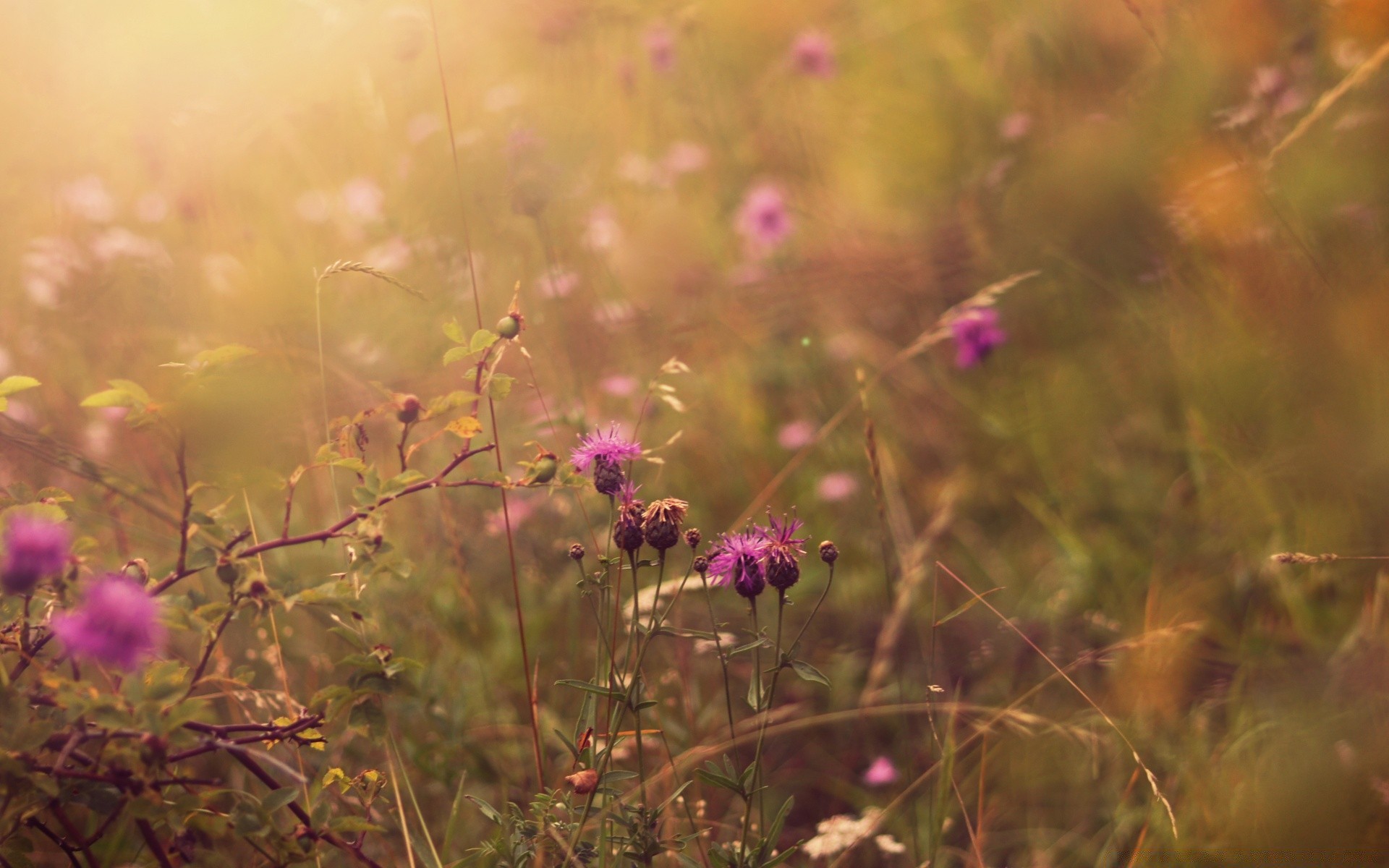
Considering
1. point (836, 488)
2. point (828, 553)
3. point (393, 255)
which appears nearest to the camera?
point (828, 553)

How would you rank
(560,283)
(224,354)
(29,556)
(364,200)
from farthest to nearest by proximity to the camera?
(364,200) < (560,283) < (224,354) < (29,556)

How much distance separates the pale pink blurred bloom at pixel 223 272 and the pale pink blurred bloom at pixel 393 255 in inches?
11.5

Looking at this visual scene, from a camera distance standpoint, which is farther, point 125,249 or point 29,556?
point 125,249

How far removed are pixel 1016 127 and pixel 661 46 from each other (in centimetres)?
112

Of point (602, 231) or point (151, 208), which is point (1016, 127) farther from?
point (151, 208)

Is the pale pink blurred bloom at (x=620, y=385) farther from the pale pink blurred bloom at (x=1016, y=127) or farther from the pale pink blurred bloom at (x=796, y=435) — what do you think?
the pale pink blurred bloom at (x=1016, y=127)

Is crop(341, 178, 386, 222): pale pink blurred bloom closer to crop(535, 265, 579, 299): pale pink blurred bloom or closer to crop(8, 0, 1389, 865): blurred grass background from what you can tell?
crop(8, 0, 1389, 865): blurred grass background

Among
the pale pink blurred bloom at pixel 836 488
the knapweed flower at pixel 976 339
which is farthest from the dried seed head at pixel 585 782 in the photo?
the knapweed flower at pixel 976 339

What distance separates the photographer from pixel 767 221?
2.45 m

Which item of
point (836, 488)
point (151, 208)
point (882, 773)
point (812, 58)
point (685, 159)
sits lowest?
point (882, 773)

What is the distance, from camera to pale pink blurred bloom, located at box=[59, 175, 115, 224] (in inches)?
97.5

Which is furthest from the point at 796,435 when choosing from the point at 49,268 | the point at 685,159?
the point at 49,268

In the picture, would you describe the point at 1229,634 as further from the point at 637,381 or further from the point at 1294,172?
the point at 637,381

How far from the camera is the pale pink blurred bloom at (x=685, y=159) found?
8.59ft
